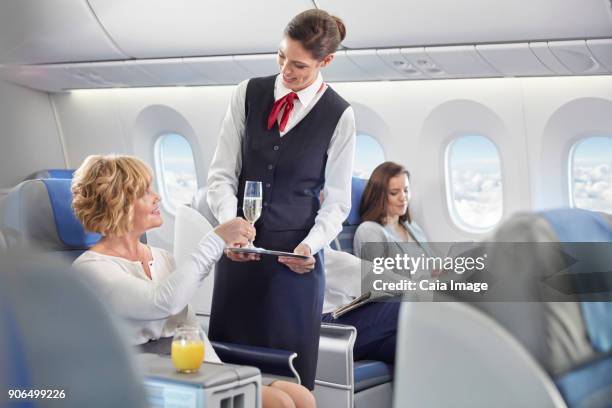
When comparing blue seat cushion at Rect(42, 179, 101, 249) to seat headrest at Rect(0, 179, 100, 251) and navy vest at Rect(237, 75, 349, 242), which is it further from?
navy vest at Rect(237, 75, 349, 242)

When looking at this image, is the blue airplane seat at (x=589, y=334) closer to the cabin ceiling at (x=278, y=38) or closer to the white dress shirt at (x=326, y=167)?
the white dress shirt at (x=326, y=167)

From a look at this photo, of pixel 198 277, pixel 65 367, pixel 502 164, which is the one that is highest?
pixel 65 367

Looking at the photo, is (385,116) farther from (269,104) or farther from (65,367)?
(65,367)

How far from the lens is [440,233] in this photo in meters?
7.23

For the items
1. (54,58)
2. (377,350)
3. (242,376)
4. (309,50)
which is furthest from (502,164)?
(242,376)

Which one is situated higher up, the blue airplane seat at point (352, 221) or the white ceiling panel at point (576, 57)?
the white ceiling panel at point (576, 57)

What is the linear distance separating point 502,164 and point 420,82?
93 cm

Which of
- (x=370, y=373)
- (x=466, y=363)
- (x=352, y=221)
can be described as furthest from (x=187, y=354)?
(x=352, y=221)

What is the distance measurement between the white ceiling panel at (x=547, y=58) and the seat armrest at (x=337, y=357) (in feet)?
8.72

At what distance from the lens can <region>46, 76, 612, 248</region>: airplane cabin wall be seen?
653 centimetres

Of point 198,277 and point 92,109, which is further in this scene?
point 92,109

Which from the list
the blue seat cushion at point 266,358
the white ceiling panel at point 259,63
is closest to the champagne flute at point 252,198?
the blue seat cushion at point 266,358

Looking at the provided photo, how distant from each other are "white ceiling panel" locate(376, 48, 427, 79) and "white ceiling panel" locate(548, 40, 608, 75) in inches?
42.1

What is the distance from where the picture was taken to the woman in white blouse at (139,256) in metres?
2.57
